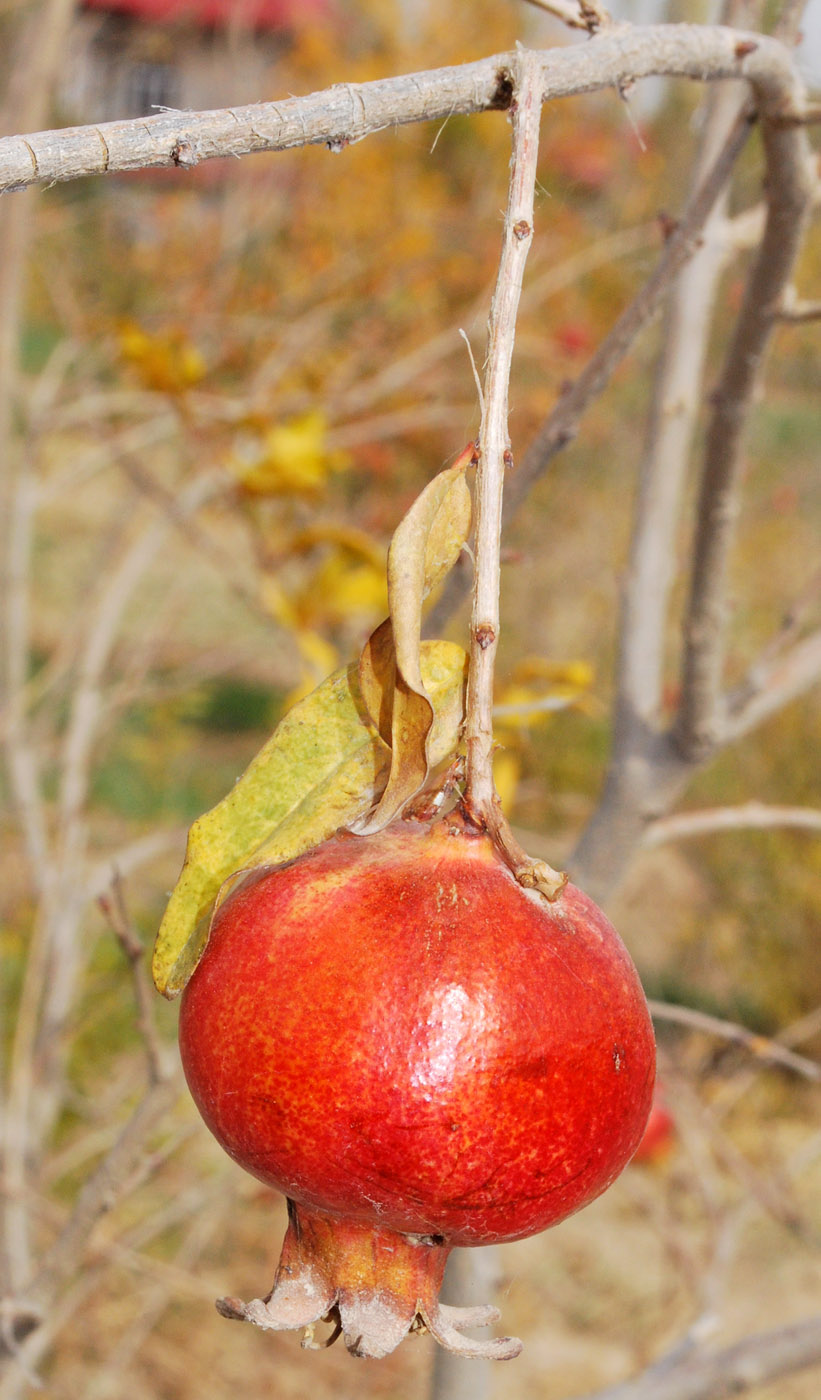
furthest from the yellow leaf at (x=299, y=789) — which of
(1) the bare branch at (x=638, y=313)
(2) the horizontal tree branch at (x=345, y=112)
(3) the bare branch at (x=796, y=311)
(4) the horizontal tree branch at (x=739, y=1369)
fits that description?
(4) the horizontal tree branch at (x=739, y=1369)

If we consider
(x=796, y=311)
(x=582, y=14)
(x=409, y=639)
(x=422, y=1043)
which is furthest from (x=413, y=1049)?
(x=796, y=311)

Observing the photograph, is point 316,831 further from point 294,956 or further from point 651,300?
point 651,300

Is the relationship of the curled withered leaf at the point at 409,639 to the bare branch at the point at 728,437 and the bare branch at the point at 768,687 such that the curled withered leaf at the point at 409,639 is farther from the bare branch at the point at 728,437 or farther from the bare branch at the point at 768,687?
the bare branch at the point at 768,687

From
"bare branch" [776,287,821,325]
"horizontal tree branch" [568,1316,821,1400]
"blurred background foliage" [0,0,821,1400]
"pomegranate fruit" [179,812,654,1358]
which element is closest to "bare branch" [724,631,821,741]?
"blurred background foliage" [0,0,821,1400]

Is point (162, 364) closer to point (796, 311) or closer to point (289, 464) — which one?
point (289, 464)

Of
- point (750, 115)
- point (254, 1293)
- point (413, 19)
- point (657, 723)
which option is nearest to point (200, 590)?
point (413, 19)

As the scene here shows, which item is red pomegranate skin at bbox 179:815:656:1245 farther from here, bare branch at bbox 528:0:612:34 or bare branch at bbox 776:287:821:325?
bare branch at bbox 776:287:821:325
